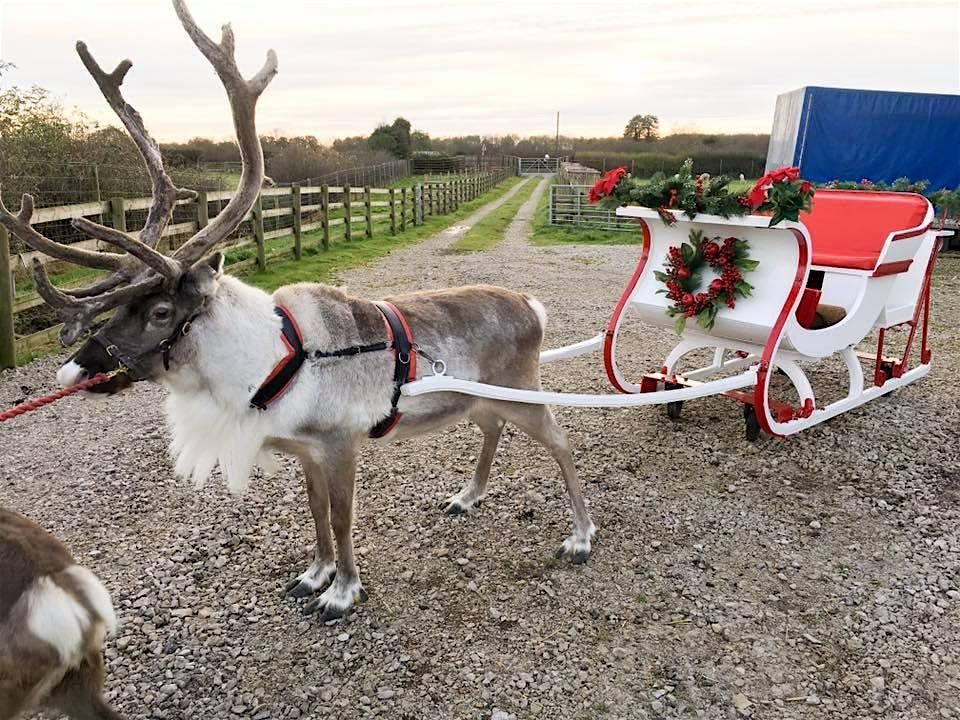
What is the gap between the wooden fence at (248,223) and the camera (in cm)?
744

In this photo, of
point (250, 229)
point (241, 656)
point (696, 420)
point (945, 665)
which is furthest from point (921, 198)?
point (250, 229)

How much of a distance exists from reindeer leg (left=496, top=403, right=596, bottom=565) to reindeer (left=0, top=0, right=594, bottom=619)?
0.18 ft

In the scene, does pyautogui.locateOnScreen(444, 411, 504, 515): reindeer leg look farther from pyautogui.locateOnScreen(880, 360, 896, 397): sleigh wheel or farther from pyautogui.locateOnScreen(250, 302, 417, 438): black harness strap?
pyautogui.locateOnScreen(880, 360, 896, 397): sleigh wheel

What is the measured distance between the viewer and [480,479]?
4523 mm

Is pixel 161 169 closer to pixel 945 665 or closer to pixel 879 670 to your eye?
pixel 879 670

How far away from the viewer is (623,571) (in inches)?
153

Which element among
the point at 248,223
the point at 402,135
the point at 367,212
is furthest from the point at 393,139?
the point at 248,223

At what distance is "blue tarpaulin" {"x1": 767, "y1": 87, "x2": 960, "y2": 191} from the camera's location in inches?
631

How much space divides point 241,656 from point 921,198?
5893mm

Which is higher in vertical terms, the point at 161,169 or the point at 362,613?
the point at 161,169

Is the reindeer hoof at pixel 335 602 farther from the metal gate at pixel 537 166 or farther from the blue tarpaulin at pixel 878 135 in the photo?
the metal gate at pixel 537 166

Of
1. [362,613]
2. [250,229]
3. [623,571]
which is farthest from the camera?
[250,229]

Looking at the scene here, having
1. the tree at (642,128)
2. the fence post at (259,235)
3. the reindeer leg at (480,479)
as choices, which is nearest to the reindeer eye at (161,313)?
the reindeer leg at (480,479)

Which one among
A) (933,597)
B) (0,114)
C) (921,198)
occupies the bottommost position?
(933,597)
